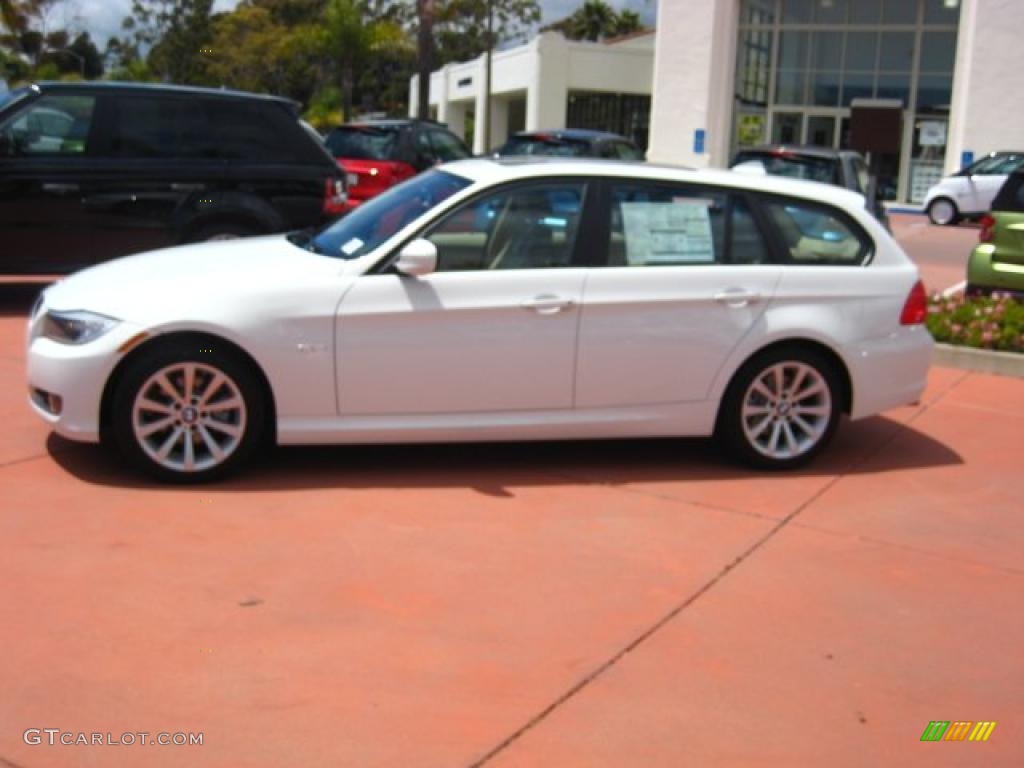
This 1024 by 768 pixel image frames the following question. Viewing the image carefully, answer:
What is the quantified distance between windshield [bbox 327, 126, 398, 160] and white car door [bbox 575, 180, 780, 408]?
1004 cm

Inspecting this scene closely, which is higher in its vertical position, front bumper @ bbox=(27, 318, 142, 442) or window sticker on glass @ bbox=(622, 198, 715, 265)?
window sticker on glass @ bbox=(622, 198, 715, 265)

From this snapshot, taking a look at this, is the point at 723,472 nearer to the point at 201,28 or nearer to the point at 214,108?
the point at 214,108

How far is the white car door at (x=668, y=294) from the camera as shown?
6.29m

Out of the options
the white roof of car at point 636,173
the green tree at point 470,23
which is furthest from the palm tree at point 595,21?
the white roof of car at point 636,173

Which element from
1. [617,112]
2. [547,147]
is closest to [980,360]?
[547,147]

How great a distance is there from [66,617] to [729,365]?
138 inches

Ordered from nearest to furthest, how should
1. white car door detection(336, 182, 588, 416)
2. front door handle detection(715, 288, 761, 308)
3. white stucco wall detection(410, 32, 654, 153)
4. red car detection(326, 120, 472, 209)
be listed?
white car door detection(336, 182, 588, 416) < front door handle detection(715, 288, 761, 308) < red car detection(326, 120, 472, 209) < white stucco wall detection(410, 32, 654, 153)

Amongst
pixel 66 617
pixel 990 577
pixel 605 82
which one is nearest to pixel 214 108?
pixel 66 617

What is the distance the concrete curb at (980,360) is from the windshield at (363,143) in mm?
8366

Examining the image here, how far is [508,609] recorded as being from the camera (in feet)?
15.4

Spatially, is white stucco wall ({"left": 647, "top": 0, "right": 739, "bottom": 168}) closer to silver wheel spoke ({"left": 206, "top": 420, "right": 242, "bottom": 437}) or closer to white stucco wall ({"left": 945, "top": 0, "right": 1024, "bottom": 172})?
white stucco wall ({"left": 945, "top": 0, "right": 1024, "bottom": 172})

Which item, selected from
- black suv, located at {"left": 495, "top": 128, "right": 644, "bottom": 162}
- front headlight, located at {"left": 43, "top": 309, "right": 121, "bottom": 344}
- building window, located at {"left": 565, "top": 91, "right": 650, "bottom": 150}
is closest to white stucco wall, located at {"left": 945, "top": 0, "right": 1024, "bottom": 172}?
black suv, located at {"left": 495, "top": 128, "right": 644, "bottom": 162}

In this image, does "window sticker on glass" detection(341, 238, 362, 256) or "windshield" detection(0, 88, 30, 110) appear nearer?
"window sticker on glass" detection(341, 238, 362, 256)

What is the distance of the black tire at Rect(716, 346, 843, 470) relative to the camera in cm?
657
